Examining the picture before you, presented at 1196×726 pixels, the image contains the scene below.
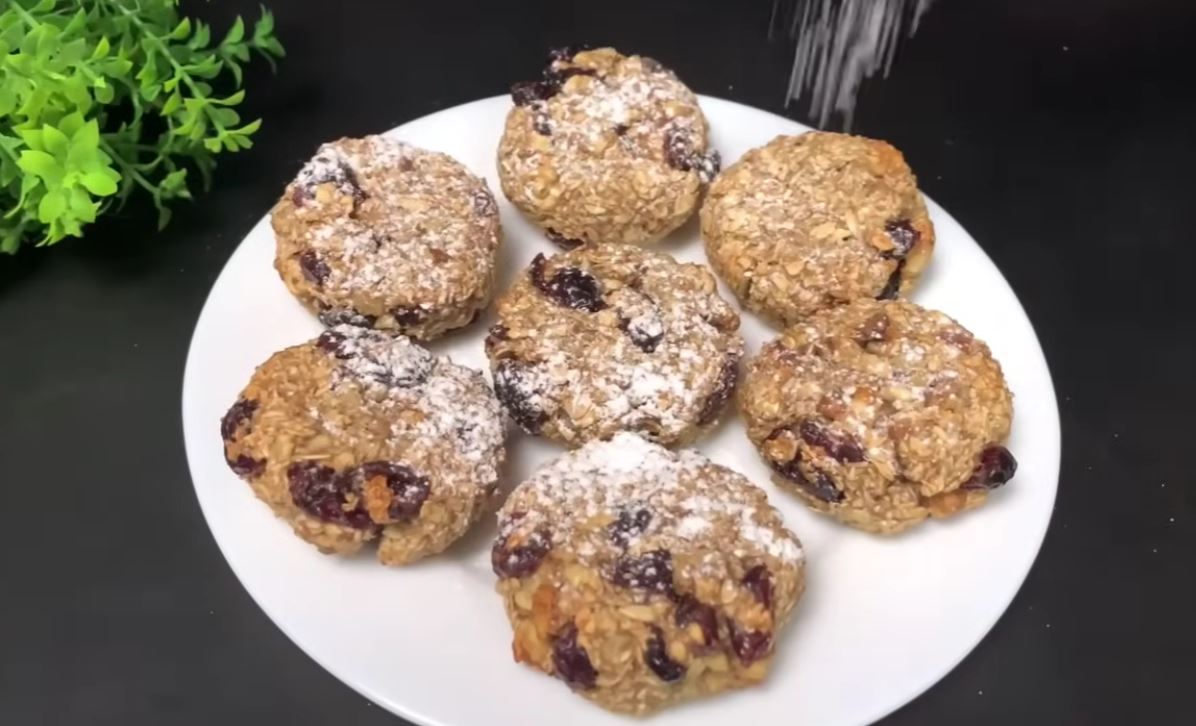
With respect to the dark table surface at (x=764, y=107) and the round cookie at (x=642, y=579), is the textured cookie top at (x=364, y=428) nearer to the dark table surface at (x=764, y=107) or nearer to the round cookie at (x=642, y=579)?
the round cookie at (x=642, y=579)

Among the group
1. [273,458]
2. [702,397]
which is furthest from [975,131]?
[273,458]

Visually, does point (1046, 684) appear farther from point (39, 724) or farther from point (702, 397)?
point (39, 724)

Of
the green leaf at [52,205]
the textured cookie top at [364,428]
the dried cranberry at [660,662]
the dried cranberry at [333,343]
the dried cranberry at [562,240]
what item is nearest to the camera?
the dried cranberry at [660,662]

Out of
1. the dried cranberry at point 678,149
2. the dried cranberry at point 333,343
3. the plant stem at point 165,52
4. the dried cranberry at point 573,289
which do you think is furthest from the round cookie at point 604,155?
the plant stem at point 165,52

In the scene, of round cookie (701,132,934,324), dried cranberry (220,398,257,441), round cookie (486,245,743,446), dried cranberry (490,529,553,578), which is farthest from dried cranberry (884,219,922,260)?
dried cranberry (220,398,257,441)

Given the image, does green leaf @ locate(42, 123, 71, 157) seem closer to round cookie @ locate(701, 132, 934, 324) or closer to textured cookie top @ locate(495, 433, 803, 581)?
textured cookie top @ locate(495, 433, 803, 581)

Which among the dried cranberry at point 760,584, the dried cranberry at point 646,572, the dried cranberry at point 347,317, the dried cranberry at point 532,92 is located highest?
the dried cranberry at point 532,92
